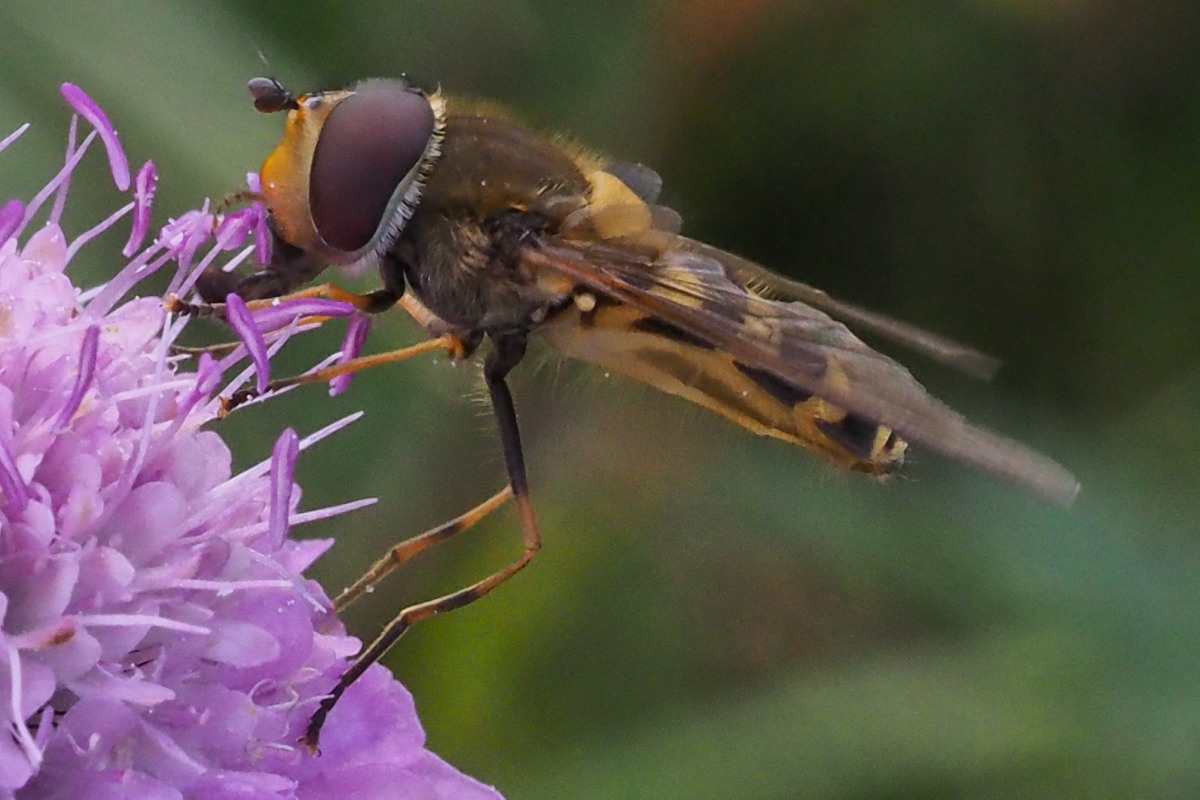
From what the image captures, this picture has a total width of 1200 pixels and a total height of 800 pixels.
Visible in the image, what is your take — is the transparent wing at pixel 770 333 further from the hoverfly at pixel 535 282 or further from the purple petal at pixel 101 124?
the purple petal at pixel 101 124

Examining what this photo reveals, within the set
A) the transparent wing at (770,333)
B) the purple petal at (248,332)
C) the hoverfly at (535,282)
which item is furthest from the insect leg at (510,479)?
the purple petal at (248,332)

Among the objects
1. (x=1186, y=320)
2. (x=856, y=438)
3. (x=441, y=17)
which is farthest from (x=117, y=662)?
(x=1186, y=320)

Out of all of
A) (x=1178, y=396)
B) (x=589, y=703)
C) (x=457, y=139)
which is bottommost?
(x=589, y=703)

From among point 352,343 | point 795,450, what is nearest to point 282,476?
point 352,343

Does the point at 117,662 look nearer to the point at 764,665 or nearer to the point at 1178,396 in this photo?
the point at 764,665

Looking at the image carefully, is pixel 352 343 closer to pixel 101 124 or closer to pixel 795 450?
pixel 101 124

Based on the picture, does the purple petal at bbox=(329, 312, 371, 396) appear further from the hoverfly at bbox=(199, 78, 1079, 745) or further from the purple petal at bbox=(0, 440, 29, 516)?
the purple petal at bbox=(0, 440, 29, 516)
